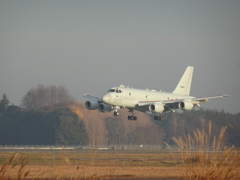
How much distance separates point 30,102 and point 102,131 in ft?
108

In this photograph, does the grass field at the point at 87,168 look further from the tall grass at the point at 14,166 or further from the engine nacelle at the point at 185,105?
the engine nacelle at the point at 185,105

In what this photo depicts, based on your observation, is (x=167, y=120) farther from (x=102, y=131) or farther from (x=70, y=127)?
(x=70, y=127)

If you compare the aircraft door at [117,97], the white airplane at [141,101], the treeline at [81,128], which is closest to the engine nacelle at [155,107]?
the white airplane at [141,101]

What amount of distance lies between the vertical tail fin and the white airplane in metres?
2.74

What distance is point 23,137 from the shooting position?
282 feet

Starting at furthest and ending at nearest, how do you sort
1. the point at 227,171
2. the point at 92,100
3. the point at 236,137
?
the point at 236,137 → the point at 92,100 → the point at 227,171

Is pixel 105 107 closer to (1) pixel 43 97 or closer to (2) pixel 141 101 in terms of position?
(2) pixel 141 101

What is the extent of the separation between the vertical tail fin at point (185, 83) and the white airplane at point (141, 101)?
2.74 meters

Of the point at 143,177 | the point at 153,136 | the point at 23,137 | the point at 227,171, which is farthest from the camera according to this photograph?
the point at 23,137

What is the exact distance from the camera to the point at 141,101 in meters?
51.8

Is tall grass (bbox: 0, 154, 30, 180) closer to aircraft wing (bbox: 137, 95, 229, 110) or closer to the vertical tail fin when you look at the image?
aircraft wing (bbox: 137, 95, 229, 110)

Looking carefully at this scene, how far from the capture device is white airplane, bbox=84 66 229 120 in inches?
1954

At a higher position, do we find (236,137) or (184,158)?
(236,137)

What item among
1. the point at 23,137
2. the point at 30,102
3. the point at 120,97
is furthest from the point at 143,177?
the point at 30,102
